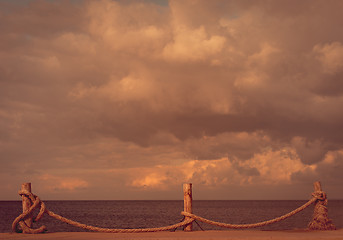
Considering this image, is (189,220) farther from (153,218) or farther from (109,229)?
(153,218)

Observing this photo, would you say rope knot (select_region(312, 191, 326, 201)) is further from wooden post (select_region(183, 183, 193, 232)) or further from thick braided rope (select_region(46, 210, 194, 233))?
thick braided rope (select_region(46, 210, 194, 233))

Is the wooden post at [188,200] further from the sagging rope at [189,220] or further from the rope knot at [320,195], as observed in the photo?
the rope knot at [320,195]

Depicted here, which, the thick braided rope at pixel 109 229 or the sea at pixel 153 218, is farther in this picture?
the sea at pixel 153 218

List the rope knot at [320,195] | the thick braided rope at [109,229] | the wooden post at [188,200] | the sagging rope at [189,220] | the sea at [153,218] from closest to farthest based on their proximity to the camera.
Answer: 1. the sagging rope at [189,220]
2. the thick braided rope at [109,229]
3. the wooden post at [188,200]
4. the rope knot at [320,195]
5. the sea at [153,218]

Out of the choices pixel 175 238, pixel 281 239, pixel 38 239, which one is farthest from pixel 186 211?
pixel 38 239

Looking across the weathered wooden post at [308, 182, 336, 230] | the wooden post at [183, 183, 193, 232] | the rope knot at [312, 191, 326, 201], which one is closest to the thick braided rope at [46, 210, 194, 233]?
the wooden post at [183, 183, 193, 232]

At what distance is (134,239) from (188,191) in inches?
116

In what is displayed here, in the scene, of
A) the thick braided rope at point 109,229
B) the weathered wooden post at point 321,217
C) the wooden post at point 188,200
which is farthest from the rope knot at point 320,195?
the thick braided rope at point 109,229

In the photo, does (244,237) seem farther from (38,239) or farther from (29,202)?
(29,202)

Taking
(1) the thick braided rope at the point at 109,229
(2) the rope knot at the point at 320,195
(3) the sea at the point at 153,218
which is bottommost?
(3) the sea at the point at 153,218

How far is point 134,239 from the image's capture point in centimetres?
884

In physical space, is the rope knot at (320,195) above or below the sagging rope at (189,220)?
above

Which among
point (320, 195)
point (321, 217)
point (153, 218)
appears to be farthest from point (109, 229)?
point (153, 218)

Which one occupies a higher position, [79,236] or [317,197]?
[317,197]
